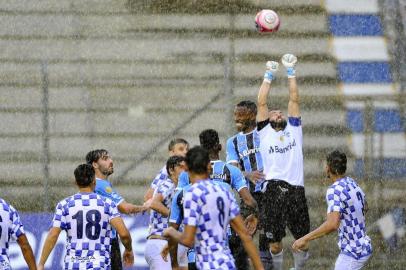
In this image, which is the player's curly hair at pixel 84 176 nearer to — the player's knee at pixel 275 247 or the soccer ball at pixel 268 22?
the player's knee at pixel 275 247

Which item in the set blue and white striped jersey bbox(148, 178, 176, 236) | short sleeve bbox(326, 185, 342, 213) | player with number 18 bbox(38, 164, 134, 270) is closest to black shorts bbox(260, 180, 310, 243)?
blue and white striped jersey bbox(148, 178, 176, 236)

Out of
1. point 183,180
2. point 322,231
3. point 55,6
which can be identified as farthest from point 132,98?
point 322,231

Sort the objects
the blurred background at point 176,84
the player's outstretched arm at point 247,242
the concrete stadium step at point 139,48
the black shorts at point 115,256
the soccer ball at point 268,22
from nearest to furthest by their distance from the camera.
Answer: the player's outstretched arm at point 247,242 < the black shorts at point 115,256 < the soccer ball at point 268,22 < the blurred background at point 176,84 < the concrete stadium step at point 139,48

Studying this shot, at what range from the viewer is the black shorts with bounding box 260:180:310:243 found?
1344 cm

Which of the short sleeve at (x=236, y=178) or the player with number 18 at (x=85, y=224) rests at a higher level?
the short sleeve at (x=236, y=178)

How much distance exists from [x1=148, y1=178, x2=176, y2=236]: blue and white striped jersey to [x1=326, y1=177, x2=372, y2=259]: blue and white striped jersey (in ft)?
5.88

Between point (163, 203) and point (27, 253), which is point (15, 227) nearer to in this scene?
point (27, 253)

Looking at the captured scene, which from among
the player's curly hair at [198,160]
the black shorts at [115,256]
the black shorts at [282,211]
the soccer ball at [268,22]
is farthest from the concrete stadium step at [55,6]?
the player's curly hair at [198,160]

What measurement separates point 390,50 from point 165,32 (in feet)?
11.5

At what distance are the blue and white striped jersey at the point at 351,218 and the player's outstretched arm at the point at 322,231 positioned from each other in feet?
0.51

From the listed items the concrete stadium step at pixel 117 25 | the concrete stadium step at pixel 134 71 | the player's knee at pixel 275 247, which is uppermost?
the concrete stadium step at pixel 117 25

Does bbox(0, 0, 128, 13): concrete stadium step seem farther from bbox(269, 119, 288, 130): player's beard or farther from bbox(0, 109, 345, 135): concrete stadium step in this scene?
bbox(269, 119, 288, 130): player's beard

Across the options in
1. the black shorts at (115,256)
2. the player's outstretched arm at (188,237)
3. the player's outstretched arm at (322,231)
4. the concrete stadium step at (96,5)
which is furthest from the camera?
the concrete stadium step at (96,5)

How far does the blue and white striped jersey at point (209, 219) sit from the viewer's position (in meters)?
9.42
